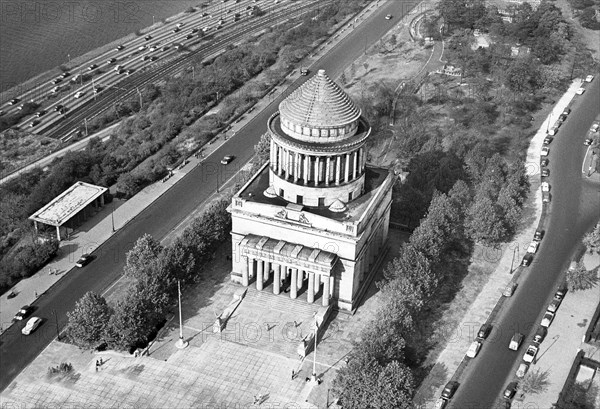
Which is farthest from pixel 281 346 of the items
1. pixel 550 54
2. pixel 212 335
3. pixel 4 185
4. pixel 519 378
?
pixel 550 54

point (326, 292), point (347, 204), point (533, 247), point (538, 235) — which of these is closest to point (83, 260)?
point (326, 292)

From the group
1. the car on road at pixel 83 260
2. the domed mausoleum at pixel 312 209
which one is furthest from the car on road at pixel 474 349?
the car on road at pixel 83 260

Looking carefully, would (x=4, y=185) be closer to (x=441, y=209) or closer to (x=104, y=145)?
(x=104, y=145)

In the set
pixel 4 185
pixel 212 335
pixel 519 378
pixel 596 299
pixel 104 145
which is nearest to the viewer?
pixel 519 378

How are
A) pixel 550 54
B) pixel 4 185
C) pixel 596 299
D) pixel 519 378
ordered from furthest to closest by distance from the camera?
pixel 550 54
pixel 4 185
pixel 596 299
pixel 519 378

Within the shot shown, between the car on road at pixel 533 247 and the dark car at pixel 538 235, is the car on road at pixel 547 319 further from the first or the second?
the dark car at pixel 538 235

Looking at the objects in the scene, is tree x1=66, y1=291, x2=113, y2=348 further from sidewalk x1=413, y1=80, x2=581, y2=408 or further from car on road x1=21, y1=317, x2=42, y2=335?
sidewalk x1=413, y1=80, x2=581, y2=408

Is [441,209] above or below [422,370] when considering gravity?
above
